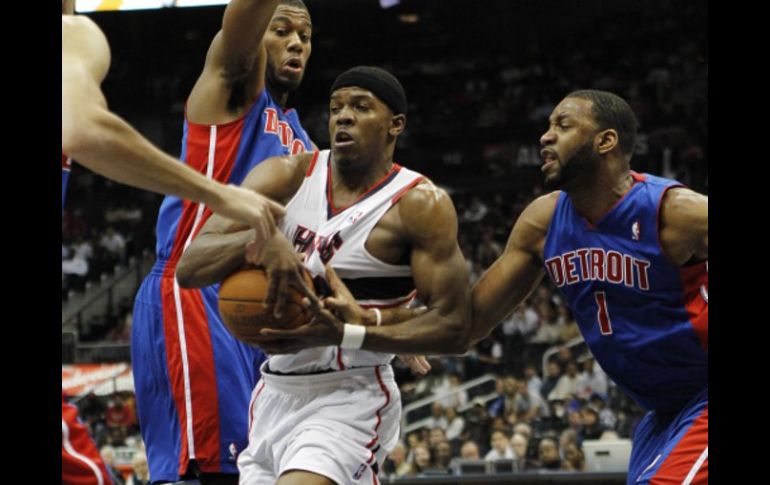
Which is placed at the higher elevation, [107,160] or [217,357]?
[107,160]

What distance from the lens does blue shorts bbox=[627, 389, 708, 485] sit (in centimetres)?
447

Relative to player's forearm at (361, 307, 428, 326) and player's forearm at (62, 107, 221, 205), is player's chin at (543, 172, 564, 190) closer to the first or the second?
player's forearm at (361, 307, 428, 326)

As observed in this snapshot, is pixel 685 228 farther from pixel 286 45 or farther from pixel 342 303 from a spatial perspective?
pixel 286 45

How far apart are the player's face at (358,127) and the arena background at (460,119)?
8580 millimetres

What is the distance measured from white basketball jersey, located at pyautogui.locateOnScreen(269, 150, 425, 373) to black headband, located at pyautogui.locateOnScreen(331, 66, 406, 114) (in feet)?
1.05

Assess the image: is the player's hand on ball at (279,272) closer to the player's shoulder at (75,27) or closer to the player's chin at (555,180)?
the player's shoulder at (75,27)

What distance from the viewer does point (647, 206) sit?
478cm

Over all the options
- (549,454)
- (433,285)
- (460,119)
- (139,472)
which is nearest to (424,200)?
(433,285)

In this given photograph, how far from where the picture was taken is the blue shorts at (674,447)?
4.47 meters

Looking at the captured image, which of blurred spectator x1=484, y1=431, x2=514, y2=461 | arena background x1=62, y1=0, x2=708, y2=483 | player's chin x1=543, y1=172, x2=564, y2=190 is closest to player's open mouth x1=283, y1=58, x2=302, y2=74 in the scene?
player's chin x1=543, y1=172, x2=564, y2=190

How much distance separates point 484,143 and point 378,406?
15.3 m

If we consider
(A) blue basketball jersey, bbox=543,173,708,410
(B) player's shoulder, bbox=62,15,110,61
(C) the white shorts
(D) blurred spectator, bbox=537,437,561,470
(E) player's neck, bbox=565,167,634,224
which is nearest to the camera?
(B) player's shoulder, bbox=62,15,110,61

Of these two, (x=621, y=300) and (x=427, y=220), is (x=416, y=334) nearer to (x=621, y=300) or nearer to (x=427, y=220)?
(x=427, y=220)
